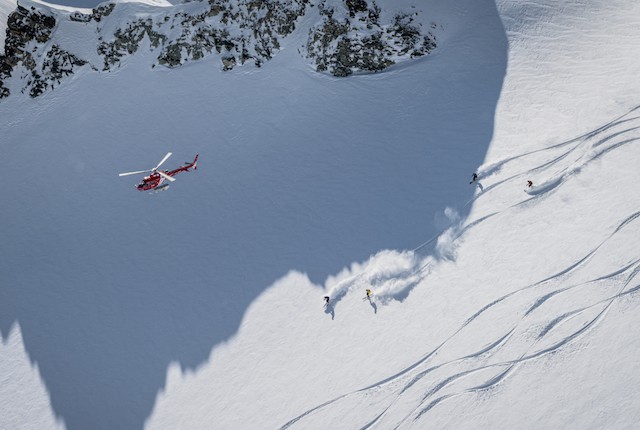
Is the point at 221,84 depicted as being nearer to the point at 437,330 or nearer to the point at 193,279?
the point at 193,279

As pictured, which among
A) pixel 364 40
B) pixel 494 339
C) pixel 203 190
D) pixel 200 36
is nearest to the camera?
pixel 494 339

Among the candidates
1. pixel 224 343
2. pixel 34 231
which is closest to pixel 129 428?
pixel 224 343

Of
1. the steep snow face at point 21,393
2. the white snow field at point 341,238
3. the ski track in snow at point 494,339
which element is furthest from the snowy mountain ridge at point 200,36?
the steep snow face at point 21,393

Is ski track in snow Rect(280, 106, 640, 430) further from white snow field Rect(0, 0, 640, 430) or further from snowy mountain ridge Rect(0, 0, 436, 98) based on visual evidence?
snowy mountain ridge Rect(0, 0, 436, 98)

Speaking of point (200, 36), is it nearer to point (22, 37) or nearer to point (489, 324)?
point (22, 37)

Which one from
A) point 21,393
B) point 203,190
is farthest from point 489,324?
point 21,393

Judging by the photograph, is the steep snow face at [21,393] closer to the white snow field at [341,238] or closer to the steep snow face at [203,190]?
the white snow field at [341,238]

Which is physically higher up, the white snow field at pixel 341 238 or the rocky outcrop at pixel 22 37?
the rocky outcrop at pixel 22 37
